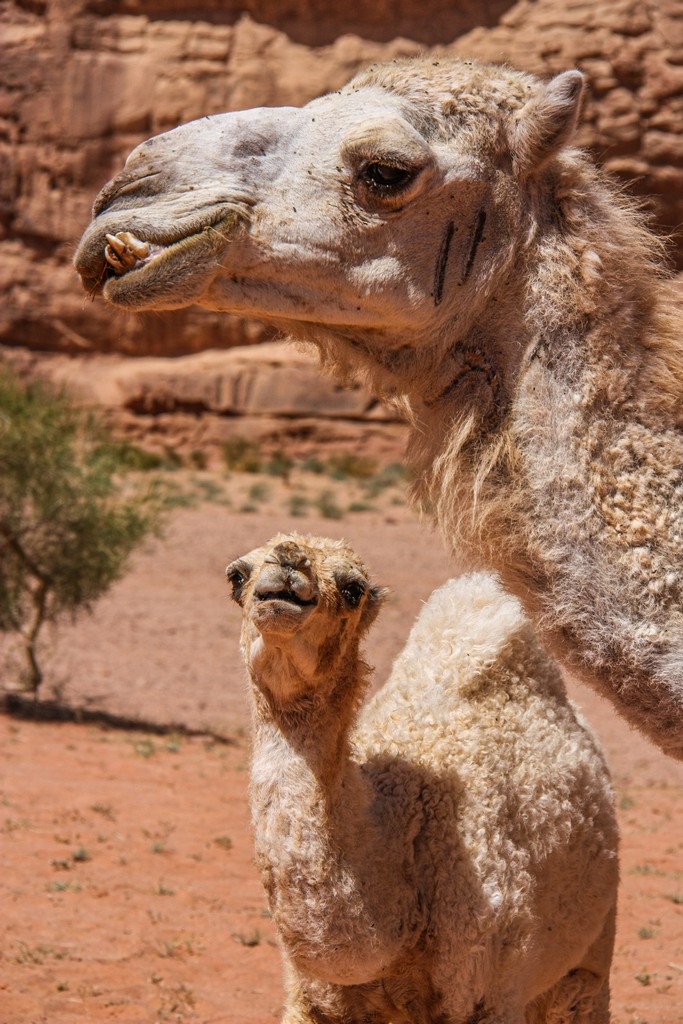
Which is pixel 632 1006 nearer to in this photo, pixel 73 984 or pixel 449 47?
pixel 73 984

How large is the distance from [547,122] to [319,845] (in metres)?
1.76

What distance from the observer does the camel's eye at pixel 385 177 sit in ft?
8.93

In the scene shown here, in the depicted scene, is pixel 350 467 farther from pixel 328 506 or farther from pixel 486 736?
pixel 486 736

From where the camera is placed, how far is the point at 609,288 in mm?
2734

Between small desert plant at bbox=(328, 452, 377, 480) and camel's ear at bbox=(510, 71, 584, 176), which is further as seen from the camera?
small desert plant at bbox=(328, 452, 377, 480)

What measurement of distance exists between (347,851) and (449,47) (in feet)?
75.0

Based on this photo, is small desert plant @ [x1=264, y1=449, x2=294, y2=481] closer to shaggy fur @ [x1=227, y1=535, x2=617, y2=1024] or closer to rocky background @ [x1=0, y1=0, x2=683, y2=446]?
rocky background @ [x1=0, y1=0, x2=683, y2=446]

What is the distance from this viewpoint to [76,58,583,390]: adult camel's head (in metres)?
2.60

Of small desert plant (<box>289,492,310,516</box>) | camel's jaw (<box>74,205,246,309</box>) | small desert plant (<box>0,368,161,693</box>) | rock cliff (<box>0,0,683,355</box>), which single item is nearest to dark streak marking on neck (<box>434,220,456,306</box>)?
camel's jaw (<box>74,205,246,309</box>)

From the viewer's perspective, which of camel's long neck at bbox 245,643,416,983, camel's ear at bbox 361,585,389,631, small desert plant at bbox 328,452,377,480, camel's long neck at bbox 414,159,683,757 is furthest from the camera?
small desert plant at bbox 328,452,377,480

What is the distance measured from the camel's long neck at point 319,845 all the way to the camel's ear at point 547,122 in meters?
1.34

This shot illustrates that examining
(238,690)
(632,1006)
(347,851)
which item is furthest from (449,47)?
(347,851)

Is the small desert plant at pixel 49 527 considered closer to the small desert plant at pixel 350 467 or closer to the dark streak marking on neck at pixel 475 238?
the dark streak marking on neck at pixel 475 238

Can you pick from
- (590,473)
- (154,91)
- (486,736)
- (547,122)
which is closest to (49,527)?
(486,736)
